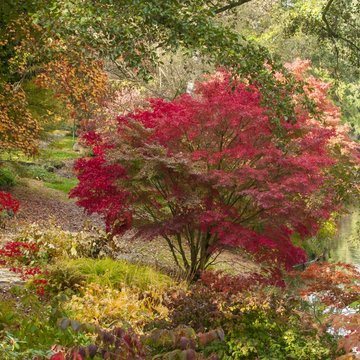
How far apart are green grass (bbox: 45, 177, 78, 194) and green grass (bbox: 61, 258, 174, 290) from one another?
13.3 meters

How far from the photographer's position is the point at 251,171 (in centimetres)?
958

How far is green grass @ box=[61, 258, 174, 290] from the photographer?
9.05m

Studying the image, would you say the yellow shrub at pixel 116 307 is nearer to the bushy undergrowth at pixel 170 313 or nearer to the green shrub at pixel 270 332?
the bushy undergrowth at pixel 170 313

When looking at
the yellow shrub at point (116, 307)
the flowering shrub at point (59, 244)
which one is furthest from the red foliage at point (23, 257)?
the yellow shrub at point (116, 307)

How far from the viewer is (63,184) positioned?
2414 centimetres

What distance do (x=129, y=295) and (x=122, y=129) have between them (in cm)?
270

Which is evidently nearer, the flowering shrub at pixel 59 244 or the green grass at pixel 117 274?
the green grass at pixel 117 274

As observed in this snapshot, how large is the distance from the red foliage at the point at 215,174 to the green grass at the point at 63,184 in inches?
494

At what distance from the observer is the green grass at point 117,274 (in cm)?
905

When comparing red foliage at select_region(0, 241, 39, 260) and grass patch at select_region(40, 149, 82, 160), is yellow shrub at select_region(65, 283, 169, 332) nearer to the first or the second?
red foliage at select_region(0, 241, 39, 260)

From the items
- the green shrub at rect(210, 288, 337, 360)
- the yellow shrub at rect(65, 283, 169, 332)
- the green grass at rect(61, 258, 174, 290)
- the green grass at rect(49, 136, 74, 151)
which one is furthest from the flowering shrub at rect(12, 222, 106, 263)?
the green grass at rect(49, 136, 74, 151)

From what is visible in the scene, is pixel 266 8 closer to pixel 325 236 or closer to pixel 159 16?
pixel 325 236

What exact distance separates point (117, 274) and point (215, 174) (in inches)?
77.5

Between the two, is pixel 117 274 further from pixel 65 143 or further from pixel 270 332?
pixel 65 143
